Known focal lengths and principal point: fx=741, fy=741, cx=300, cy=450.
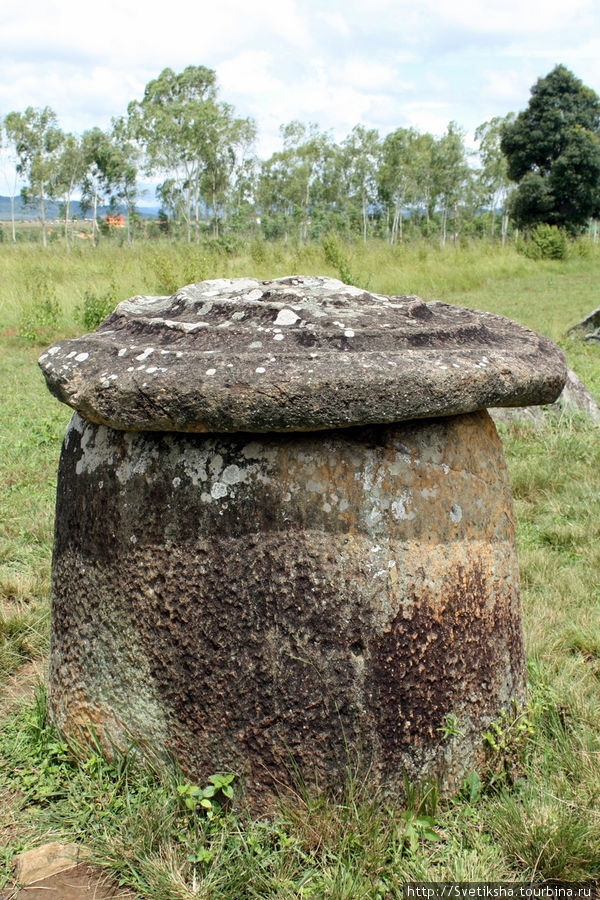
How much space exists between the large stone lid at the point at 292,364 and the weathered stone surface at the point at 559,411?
3387 millimetres

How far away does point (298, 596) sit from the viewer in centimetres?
190

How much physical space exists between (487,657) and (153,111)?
40185 mm

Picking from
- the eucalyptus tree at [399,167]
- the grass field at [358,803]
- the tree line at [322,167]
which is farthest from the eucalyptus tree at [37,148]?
the grass field at [358,803]

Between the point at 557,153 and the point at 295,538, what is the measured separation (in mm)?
30508

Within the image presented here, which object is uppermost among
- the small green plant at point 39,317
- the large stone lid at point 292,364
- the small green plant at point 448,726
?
the large stone lid at point 292,364

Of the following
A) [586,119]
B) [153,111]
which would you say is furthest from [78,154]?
[586,119]

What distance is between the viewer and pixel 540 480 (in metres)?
4.70

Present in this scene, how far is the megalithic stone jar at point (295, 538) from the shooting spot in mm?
1799

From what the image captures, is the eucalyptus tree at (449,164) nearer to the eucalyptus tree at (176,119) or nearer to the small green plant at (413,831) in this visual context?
the eucalyptus tree at (176,119)

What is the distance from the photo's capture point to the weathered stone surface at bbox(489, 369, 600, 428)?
564 cm

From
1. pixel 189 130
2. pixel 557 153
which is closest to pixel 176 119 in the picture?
pixel 189 130

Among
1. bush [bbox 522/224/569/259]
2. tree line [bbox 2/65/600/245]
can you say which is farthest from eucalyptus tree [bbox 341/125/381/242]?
bush [bbox 522/224/569/259]

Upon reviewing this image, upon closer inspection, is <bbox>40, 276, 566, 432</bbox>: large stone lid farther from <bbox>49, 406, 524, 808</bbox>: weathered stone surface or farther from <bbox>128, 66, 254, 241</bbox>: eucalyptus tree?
<bbox>128, 66, 254, 241</bbox>: eucalyptus tree

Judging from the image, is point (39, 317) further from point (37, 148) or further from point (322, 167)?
point (322, 167)
